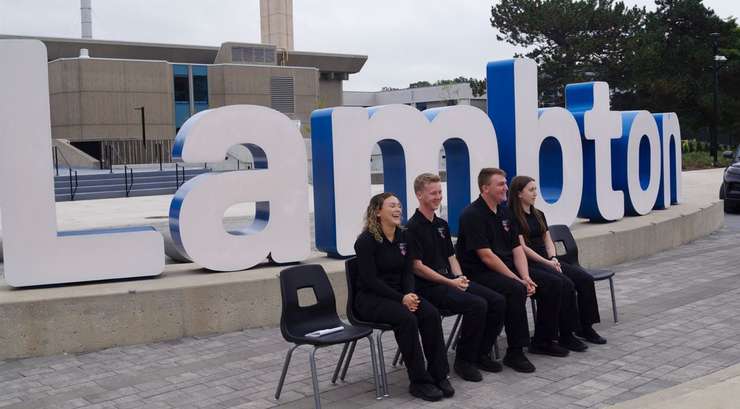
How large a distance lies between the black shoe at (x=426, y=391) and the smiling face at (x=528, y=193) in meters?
A: 2.11

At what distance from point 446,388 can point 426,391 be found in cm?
16

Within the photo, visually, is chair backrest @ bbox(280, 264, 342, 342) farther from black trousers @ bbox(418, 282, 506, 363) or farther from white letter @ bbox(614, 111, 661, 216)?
white letter @ bbox(614, 111, 661, 216)

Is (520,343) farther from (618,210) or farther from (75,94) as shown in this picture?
(75,94)

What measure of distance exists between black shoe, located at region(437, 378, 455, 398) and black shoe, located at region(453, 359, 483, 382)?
0.35m

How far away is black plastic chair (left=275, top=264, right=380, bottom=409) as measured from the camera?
5645 millimetres

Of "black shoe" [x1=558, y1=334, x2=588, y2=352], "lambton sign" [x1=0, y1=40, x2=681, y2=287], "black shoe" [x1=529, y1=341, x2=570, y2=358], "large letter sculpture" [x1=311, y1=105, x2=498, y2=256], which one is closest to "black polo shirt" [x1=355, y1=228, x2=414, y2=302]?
"black shoe" [x1=529, y1=341, x2=570, y2=358]

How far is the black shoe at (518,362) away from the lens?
6445 millimetres

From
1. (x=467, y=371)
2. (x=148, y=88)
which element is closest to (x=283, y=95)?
(x=148, y=88)

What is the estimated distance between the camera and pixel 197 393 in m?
6.09

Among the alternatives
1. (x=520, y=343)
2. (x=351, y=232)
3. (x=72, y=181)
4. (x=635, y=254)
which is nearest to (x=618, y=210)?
(x=635, y=254)

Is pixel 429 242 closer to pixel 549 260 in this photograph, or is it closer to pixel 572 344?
pixel 549 260

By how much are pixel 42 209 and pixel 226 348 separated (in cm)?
219

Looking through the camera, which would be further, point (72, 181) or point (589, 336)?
point (72, 181)

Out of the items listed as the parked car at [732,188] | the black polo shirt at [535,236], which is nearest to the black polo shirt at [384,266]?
the black polo shirt at [535,236]
